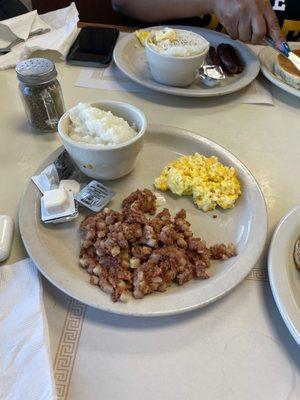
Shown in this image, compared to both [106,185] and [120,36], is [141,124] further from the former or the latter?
[120,36]

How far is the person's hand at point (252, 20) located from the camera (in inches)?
42.6

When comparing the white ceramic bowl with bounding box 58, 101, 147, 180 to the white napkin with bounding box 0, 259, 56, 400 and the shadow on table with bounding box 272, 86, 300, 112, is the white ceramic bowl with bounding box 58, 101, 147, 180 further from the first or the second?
the shadow on table with bounding box 272, 86, 300, 112

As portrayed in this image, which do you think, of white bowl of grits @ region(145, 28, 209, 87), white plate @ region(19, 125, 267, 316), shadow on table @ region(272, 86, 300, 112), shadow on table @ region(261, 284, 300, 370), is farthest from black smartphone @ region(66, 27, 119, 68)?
shadow on table @ region(261, 284, 300, 370)

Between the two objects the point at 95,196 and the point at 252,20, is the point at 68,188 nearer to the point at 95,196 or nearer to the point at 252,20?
the point at 95,196

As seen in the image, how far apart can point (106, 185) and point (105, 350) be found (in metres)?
0.35

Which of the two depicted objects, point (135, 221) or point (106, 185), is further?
point (106, 185)

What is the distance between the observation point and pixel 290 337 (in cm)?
53

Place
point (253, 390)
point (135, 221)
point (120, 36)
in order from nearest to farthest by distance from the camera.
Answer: point (253, 390), point (135, 221), point (120, 36)

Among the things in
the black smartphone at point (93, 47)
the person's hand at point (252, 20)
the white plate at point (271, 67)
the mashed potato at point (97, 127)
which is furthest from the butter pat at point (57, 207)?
the person's hand at point (252, 20)

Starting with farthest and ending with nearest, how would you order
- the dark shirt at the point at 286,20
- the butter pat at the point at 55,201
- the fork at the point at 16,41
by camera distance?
the dark shirt at the point at 286,20
the fork at the point at 16,41
the butter pat at the point at 55,201

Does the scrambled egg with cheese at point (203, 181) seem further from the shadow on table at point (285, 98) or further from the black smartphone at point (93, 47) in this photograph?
the black smartphone at point (93, 47)

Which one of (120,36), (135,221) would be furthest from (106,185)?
(120,36)

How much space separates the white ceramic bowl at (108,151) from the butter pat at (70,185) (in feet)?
0.11

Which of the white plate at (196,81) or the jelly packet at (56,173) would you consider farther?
the white plate at (196,81)
